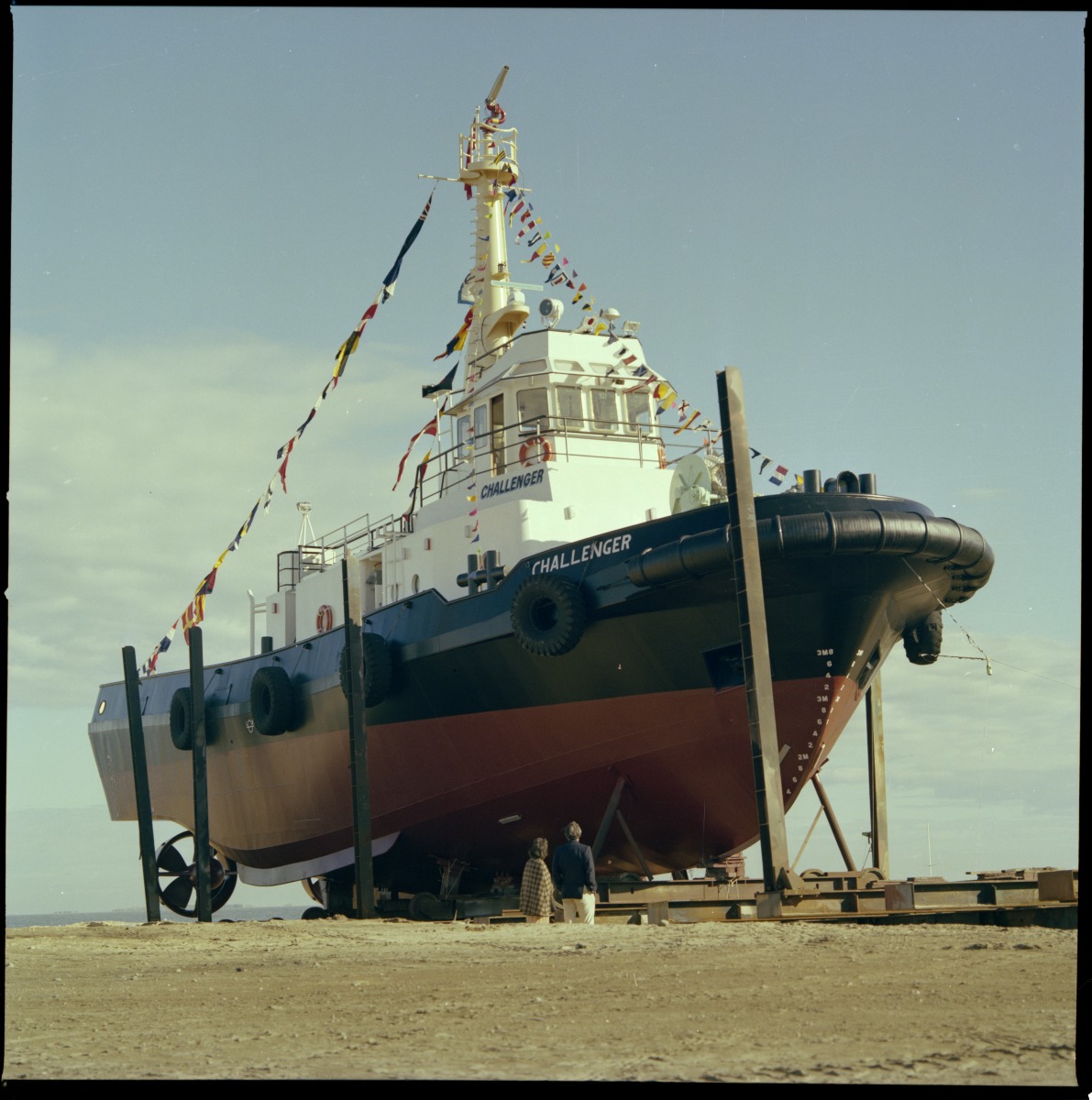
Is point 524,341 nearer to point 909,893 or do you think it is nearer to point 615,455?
Result: point 615,455

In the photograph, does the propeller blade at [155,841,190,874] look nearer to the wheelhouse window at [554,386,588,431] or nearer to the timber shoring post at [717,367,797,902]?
the wheelhouse window at [554,386,588,431]

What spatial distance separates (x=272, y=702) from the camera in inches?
869

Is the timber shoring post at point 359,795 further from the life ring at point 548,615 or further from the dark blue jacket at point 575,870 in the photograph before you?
the dark blue jacket at point 575,870

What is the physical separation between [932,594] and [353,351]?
9.46m

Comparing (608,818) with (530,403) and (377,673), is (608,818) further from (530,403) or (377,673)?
(530,403)

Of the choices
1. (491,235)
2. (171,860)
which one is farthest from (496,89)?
(171,860)

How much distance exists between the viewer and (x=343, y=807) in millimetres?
21531

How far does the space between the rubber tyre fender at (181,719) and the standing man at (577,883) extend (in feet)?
45.2

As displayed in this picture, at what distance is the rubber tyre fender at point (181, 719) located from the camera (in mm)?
25016

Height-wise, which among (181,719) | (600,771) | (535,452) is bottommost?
(600,771)

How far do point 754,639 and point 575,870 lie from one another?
8.53 feet

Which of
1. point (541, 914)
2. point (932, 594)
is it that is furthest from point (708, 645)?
point (541, 914)

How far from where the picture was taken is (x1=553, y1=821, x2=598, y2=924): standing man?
12.6m

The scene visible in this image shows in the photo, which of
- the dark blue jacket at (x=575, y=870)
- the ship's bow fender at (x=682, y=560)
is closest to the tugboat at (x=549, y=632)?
the ship's bow fender at (x=682, y=560)
